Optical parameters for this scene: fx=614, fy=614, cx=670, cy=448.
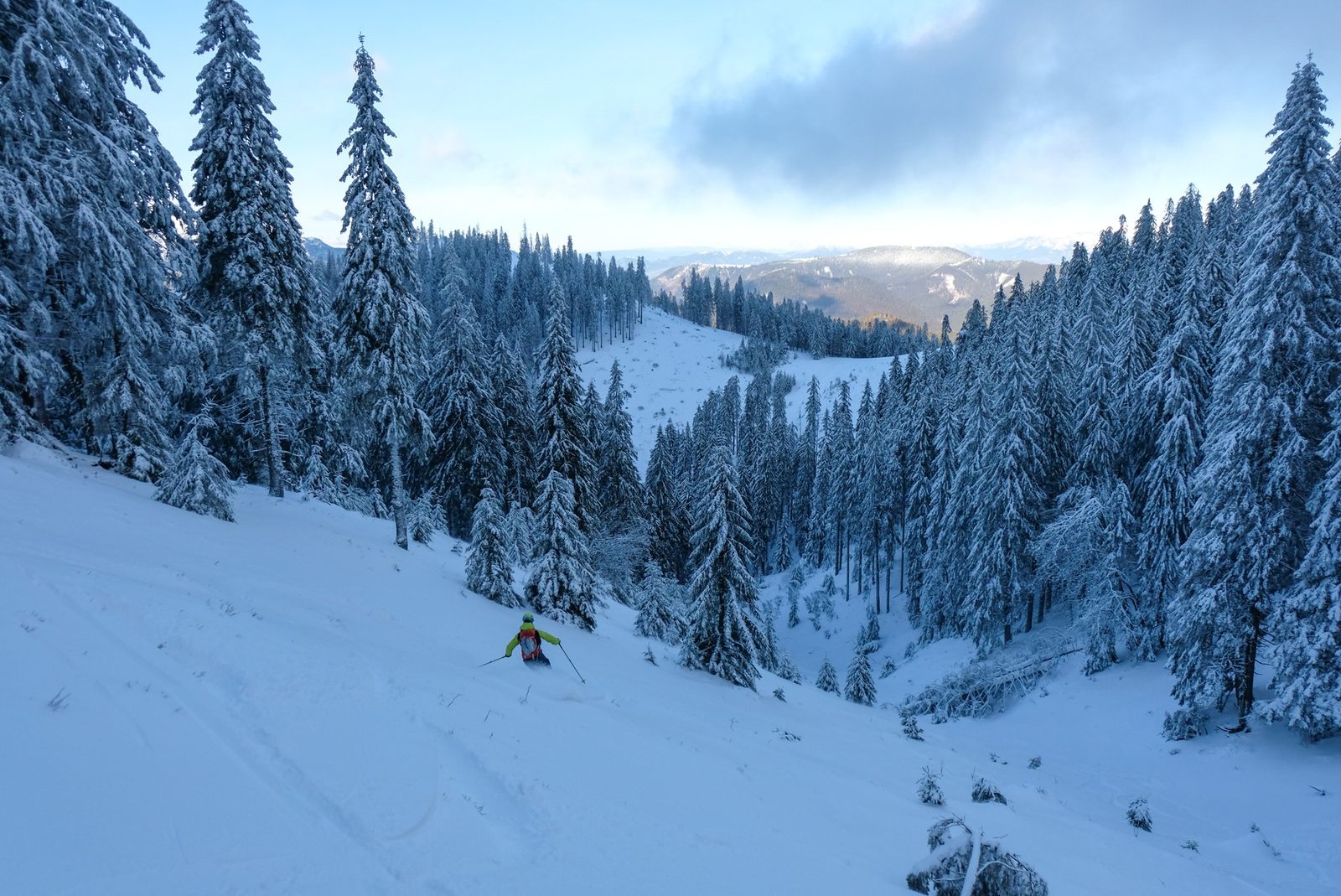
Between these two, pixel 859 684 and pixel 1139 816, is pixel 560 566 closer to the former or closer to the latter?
pixel 1139 816

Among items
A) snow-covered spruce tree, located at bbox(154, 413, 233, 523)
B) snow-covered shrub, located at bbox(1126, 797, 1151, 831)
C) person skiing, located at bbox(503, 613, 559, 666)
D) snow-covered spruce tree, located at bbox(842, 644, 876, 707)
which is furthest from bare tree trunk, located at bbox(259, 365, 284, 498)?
snow-covered shrub, located at bbox(1126, 797, 1151, 831)

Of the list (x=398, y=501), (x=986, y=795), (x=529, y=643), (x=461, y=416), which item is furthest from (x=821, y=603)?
(x=529, y=643)

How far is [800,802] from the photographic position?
9477mm

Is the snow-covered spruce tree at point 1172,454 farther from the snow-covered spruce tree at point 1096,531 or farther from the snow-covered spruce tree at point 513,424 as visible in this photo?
the snow-covered spruce tree at point 513,424

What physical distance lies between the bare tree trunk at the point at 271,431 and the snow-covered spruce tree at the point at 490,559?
8.50 meters

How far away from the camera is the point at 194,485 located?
16156 millimetres

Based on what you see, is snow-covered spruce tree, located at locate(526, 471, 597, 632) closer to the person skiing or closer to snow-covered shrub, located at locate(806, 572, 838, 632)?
the person skiing

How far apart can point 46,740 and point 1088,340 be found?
44695mm

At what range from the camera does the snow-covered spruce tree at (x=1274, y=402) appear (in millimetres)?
17625

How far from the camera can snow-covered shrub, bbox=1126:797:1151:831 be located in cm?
1482

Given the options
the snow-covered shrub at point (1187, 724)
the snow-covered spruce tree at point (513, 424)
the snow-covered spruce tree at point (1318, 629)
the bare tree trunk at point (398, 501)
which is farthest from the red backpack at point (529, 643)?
the snow-covered spruce tree at point (513, 424)

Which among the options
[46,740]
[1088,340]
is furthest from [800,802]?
[1088,340]

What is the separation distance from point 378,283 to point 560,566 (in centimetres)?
1094

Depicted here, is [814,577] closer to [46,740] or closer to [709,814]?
[709,814]
